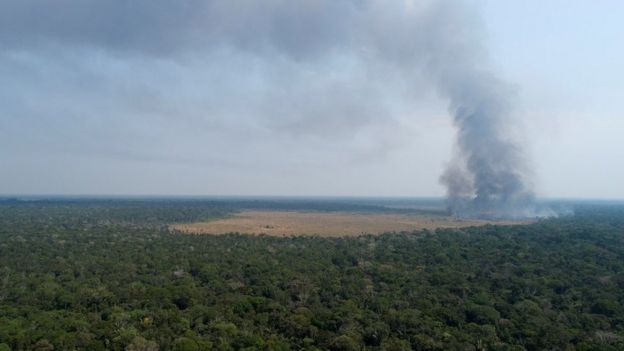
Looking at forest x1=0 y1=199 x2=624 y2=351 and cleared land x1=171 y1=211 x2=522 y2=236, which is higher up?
cleared land x1=171 y1=211 x2=522 y2=236

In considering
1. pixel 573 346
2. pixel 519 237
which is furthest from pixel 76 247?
pixel 519 237

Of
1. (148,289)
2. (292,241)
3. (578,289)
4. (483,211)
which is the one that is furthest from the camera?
(483,211)

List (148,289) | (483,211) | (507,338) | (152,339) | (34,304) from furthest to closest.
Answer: (483,211) < (148,289) < (34,304) < (507,338) < (152,339)

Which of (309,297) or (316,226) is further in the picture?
(316,226)

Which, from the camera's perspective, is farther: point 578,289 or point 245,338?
point 578,289

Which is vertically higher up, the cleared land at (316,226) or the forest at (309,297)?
the cleared land at (316,226)

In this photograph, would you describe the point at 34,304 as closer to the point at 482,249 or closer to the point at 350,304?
the point at 350,304

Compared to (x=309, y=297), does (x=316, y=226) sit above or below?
above

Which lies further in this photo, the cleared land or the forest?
the cleared land
